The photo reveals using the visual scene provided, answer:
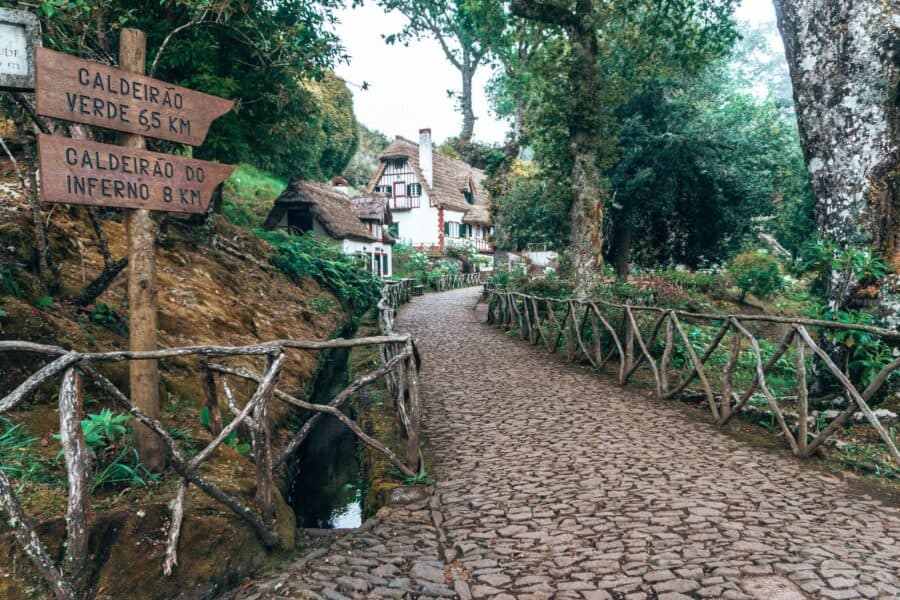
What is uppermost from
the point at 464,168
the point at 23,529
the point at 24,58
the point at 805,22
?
the point at 464,168

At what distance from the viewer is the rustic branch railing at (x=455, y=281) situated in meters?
31.2

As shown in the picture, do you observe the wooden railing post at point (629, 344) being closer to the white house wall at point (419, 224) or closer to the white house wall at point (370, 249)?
the white house wall at point (370, 249)

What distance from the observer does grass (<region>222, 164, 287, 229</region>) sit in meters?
23.7

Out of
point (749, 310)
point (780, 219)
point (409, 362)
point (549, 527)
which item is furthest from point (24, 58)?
point (749, 310)

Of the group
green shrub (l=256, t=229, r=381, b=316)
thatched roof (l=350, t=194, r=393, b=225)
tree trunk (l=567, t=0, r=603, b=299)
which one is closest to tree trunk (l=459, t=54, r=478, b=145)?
thatched roof (l=350, t=194, r=393, b=225)

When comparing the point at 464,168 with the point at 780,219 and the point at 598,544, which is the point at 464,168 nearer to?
the point at 780,219

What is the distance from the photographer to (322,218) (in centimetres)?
2470

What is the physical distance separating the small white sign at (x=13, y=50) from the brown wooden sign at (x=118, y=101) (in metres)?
0.20

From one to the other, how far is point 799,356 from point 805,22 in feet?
12.4

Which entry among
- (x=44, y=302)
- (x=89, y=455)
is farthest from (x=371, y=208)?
(x=89, y=455)

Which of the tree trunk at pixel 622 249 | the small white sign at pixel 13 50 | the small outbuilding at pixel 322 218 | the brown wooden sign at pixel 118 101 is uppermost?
the small outbuilding at pixel 322 218

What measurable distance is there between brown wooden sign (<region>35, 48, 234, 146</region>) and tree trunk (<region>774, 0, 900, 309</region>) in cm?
607

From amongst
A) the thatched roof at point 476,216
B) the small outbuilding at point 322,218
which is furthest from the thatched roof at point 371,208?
the thatched roof at point 476,216

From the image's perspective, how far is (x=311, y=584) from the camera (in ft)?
9.45
